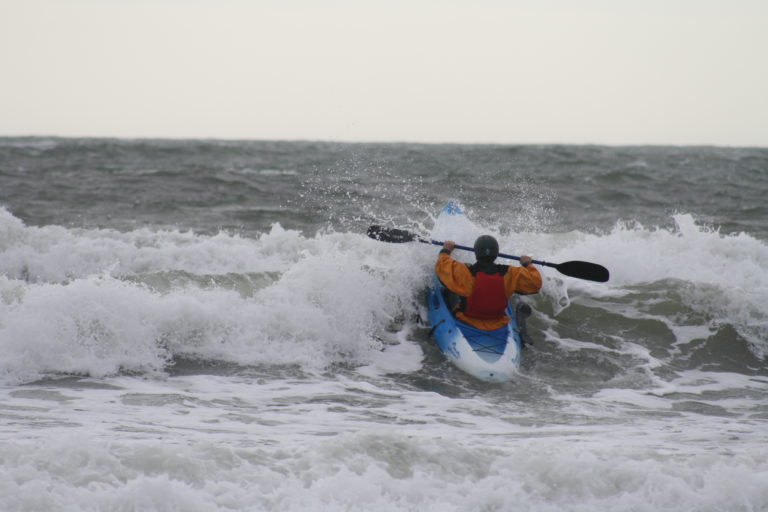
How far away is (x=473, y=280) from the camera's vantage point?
7.20m

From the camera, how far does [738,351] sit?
809 centimetres

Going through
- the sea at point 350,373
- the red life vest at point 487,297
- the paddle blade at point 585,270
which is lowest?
the sea at point 350,373

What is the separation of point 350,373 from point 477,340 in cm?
113

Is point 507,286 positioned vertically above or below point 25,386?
above

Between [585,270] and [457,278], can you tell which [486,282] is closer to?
[457,278]

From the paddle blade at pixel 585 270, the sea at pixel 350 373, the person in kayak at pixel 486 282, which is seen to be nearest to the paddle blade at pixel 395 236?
the sea at pixel 350 373

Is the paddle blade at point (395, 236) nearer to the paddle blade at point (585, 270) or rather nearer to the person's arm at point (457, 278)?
the person's arm at point (457, 278)

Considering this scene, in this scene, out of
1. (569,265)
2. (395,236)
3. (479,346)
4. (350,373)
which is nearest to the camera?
(350,373)

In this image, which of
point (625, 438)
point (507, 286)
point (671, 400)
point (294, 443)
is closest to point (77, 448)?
point (294, 443)

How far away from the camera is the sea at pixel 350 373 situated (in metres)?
4.33

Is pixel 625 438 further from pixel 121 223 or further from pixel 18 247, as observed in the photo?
pixel 121 223

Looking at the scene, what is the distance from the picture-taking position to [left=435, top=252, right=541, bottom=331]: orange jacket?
7.19 meters

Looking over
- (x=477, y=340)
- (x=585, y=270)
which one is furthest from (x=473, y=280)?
(x=585, y=270)

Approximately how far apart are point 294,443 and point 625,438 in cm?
216
